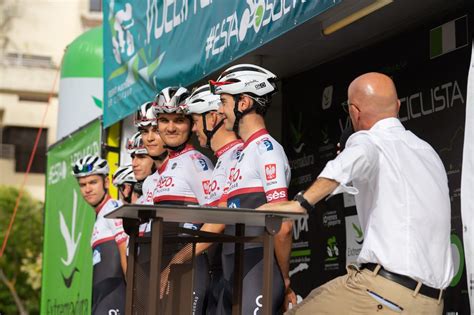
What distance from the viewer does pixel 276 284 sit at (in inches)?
224

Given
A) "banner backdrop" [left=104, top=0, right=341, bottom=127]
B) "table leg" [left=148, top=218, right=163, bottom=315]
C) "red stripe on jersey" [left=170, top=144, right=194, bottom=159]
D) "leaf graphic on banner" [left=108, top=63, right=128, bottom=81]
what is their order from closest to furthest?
"table leg" [left=148, top=218, right=163, bottom=315] → "banner backdrop" [left=104, top=0, right=341, bottom=127] → "red stripe on jersey" [left=170, top=144, right=194, bottom=159] → "leaf graphic on banner" [left=108, top=63, right=128, bottom=81]

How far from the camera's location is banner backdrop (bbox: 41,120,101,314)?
1141cm

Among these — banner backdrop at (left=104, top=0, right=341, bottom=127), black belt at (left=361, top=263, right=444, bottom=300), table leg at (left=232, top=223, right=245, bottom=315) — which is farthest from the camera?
banner backdrop at (left=104, top=0, right=341, bottom=127)

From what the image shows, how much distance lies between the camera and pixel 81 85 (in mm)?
12891

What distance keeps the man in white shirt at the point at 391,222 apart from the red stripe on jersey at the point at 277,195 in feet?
3.25

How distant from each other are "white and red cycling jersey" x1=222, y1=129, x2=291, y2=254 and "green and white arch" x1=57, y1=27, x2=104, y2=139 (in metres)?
6.76

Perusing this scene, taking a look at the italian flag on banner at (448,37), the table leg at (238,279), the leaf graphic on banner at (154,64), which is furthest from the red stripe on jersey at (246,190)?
the leaf graphic on banner at (154,64)

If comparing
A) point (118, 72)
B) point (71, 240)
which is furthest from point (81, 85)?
point (118, 72)

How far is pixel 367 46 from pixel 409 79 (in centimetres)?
66

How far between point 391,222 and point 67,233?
8.39m

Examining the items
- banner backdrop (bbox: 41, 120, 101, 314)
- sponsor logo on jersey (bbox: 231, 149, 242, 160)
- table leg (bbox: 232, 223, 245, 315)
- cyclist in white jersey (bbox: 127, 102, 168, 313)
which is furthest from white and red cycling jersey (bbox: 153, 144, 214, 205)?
banner backdrop (bbox: 41, 120, 101, 314)

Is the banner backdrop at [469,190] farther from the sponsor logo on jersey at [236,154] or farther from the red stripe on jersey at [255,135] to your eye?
the sponsor logo on jersey at [236,154]

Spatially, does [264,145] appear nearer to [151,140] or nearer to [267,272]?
[267,272]

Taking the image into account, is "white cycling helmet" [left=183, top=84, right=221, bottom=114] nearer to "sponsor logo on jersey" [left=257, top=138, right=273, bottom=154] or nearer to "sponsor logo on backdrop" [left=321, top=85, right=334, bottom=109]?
"sponsor logo on jersey" [left=257, top=138, right=273, bottom=154]
